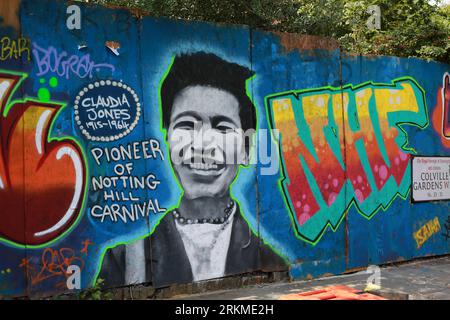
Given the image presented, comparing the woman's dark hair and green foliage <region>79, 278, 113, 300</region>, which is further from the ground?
the woman's dark hair

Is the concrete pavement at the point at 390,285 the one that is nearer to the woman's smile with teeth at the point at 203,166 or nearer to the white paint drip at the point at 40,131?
the woman's smile with teeth at the point at 203,166

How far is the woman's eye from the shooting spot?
18.4 ft

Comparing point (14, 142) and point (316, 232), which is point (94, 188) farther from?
point (316, 232)

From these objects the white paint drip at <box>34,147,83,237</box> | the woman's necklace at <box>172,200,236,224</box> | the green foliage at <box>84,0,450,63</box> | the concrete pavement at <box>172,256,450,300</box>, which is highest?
the green foliage at <box>84,0,450,63</box>

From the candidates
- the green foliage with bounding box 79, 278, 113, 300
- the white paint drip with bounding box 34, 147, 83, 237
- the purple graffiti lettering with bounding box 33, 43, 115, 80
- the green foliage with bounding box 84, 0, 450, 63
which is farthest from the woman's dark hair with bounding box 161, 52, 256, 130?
the green foliage with bounding box 84, 0, 450, 63

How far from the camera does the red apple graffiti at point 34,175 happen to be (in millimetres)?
4566

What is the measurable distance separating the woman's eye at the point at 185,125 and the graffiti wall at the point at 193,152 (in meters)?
0.01

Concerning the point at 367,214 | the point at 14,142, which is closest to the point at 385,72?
the point at 367,214

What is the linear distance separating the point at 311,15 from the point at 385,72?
12.6ft

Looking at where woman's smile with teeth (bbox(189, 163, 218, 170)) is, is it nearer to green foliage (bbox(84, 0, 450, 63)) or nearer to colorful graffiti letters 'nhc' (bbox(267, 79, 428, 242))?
colorful graffiti letters 'nhc' (bbox(267, 79, 428, 242))

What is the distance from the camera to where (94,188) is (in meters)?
5.02

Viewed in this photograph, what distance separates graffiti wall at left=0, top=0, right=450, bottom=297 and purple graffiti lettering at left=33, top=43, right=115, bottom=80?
0.01 m

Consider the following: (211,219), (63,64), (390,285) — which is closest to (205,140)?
(211,219)
